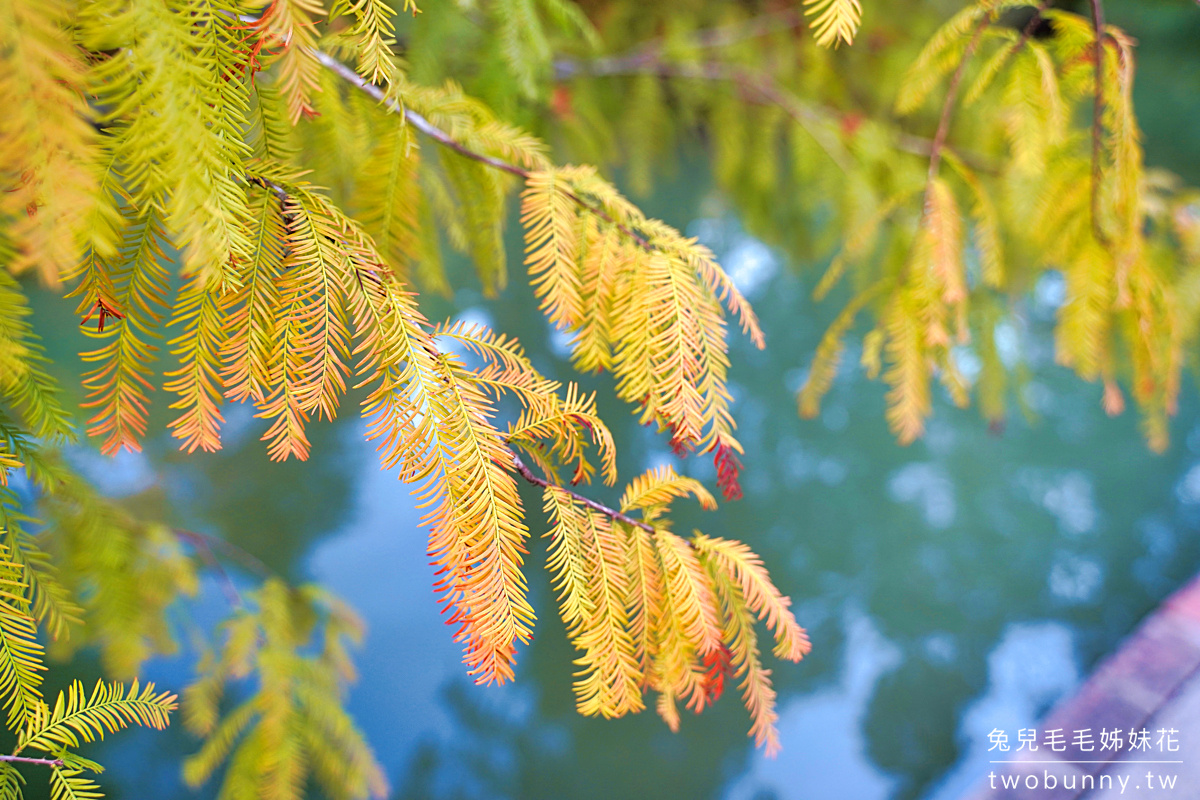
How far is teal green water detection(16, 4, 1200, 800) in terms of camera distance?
37.0 inches

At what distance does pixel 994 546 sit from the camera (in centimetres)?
121

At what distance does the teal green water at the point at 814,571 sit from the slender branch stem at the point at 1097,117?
21.5 inches

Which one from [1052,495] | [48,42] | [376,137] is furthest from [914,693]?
[48,42]

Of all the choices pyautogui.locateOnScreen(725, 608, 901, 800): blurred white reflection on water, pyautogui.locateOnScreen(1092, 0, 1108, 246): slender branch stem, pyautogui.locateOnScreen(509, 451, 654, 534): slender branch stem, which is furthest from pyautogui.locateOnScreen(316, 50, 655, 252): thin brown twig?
pyautogui.locateOnScreen(725, 608, 901, 800): blurred white reflection on water

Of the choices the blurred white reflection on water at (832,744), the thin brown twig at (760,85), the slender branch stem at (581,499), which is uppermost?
the thin brown twig at (760,85)

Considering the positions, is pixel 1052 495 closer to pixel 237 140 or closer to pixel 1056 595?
pixel 1056 595

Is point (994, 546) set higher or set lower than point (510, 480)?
lower

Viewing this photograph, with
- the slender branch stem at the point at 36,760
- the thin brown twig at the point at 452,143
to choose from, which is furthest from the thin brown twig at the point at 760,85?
the slender branch stem at the point at 36,760

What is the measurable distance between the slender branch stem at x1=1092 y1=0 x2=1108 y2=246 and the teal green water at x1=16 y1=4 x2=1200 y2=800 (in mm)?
545

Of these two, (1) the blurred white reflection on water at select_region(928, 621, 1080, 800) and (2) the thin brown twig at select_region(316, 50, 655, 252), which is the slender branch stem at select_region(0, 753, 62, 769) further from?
(1) the blurred white reflection on water at select_region(928, 621, 1080, 800)

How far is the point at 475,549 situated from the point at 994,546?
1.30 meters

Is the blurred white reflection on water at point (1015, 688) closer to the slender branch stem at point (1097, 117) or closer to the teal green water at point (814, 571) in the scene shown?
the teal green water at point (814, 571)

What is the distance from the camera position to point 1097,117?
19.0 inches

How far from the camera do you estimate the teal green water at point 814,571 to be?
939 mm
